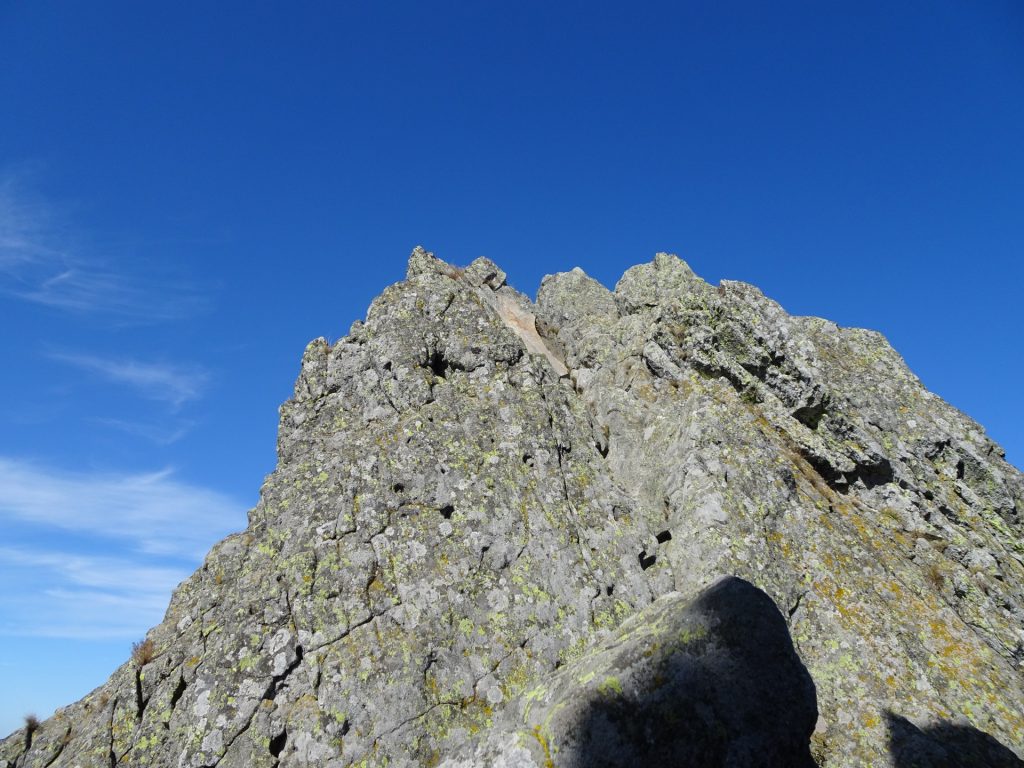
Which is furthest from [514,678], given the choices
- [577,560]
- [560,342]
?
[560,342]

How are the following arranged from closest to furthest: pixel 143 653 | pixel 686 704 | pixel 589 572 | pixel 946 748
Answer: pixel 686 704 → pixel 946 748 → pixel 143 653 → pixel 589 572

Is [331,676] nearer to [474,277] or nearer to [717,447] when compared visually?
[717,447]

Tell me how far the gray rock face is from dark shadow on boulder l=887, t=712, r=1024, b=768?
0.07 metres

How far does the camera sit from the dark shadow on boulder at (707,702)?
9102 mm

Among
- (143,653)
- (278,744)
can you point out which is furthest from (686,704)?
(143,653)

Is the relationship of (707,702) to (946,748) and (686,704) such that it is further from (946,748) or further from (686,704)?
(946,748)

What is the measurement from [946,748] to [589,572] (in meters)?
8.52

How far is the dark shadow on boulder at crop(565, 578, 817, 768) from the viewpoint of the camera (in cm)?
910

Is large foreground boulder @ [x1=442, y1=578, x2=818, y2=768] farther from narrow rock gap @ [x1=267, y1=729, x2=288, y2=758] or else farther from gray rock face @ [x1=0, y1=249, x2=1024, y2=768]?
narrow rock gap @ [x1=267, y1=729, x2=288, y2=758]

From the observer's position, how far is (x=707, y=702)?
938 cm

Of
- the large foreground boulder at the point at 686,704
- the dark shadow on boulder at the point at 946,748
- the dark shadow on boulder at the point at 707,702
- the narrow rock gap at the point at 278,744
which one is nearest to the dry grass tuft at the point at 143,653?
the narrow rock gap at the point at 278,744

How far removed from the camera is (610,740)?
931cm

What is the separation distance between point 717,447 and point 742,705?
10919 mm

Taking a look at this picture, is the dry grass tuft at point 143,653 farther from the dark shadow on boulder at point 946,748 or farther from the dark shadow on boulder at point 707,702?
the dark shadow on boulder at point 946,748
